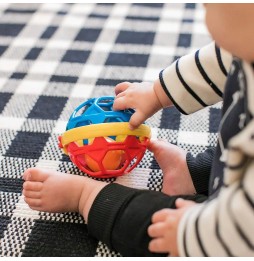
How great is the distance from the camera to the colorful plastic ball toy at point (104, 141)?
0.72 metres

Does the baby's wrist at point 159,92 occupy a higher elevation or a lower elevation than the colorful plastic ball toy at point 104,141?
higher

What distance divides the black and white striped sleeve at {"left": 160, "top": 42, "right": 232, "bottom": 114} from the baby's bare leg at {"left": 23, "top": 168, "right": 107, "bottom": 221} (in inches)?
7.9

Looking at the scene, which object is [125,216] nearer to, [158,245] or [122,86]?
[158,245]

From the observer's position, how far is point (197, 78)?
2.47 feet

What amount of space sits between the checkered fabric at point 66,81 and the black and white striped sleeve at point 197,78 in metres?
0.14

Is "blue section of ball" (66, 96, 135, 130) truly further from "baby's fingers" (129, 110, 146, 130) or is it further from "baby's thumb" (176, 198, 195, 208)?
"baby's thumb" (176, 198, 195, 208)

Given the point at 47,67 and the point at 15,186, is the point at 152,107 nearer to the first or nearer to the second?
the point at 15,186

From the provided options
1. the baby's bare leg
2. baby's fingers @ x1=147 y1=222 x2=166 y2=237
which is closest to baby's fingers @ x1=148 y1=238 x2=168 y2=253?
baby's fingers @ x1=147 y1=222 x2=166 y2=237

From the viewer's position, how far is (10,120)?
37.9 inches

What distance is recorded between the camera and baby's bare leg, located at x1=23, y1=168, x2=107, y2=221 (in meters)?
0.71

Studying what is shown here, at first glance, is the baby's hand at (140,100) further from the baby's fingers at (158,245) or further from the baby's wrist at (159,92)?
the baby's fingers at (158,245)

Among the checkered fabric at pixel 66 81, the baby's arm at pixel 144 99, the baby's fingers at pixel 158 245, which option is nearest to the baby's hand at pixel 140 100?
the baby's arm at pixel 144 99
